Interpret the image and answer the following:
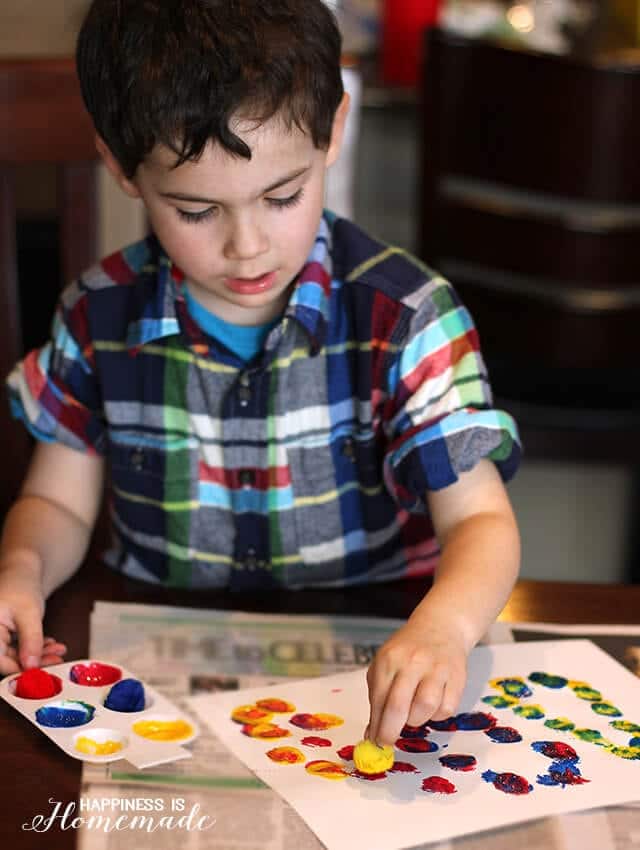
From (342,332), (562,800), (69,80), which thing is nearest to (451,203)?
(69,80)

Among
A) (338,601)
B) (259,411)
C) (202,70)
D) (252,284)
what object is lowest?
(338,601)

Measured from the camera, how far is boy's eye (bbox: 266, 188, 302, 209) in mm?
913

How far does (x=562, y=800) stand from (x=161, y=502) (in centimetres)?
46

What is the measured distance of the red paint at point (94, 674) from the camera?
2.79 feet

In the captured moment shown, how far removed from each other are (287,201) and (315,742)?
35cm

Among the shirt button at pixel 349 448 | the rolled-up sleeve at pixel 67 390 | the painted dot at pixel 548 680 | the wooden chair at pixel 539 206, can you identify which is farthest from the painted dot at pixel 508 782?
the wooden chair at pixel 539 206

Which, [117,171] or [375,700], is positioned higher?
[117,171]

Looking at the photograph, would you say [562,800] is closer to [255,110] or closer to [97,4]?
[255,110]

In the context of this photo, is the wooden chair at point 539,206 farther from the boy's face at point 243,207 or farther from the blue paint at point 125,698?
the blue paint at point 125,698

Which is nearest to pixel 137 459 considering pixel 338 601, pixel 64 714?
pixel 338 601

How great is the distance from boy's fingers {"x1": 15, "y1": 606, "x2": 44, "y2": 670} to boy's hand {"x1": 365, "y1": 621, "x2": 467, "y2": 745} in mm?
227

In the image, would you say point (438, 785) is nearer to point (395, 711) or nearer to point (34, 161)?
point (395, 711)

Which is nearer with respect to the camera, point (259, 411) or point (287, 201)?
point (287, 201)

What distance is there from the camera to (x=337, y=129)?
3.23 ft
